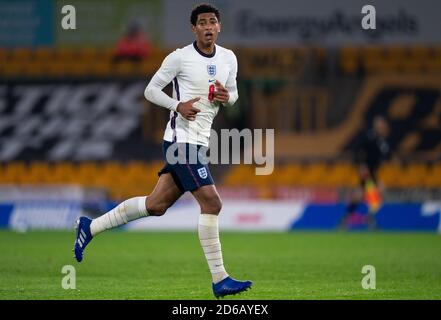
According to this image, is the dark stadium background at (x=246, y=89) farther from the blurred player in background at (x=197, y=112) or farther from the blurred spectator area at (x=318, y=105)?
the blurred player in background at (x=197, y=112)

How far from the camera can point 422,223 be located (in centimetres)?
1980

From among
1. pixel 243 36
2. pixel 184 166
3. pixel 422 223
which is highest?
pixel 243 36

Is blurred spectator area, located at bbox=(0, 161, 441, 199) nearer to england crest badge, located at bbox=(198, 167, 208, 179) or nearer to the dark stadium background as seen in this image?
the dark stadium background

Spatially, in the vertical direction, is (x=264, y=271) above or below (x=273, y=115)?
below

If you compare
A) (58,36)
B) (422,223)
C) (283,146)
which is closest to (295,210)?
(422,223)

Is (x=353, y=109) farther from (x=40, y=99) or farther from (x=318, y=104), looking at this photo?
(x=40, y=99)

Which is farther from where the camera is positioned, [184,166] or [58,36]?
A: [58,36]

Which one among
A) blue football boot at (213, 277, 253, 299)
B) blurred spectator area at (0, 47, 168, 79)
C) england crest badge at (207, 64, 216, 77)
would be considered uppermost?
blurred spectator area at (0, 47, 168, 79)

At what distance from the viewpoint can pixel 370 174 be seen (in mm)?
19984

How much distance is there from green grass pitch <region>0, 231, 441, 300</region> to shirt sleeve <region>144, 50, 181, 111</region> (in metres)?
1.62

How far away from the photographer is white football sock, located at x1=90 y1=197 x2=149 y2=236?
28.6ft

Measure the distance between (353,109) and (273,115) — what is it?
77.4 inches

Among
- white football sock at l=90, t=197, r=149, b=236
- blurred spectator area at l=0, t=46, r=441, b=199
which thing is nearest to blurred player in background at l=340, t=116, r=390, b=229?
blurred spectator area at l=0, t=46, r=441, b=199
